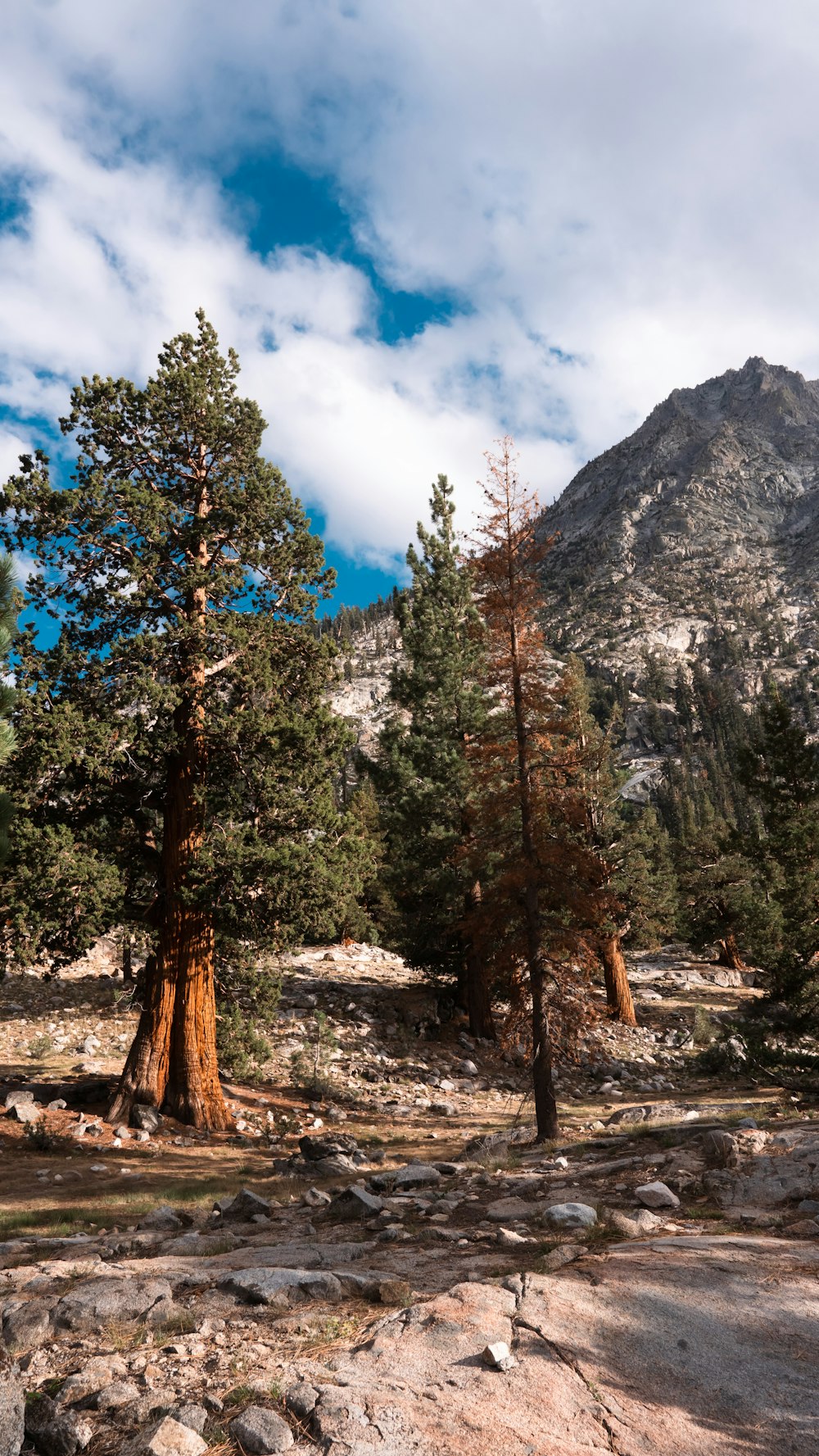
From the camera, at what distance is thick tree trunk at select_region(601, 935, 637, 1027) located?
25.9m

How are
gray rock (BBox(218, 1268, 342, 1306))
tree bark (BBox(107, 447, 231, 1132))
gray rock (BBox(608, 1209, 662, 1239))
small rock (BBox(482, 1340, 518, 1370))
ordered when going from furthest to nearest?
tree bark (BBox(107, 447, 231, 1132))
gray rock (BBox(608, 1209, 662, 1239))
gray rock (BBox(218, 1268, 342, 1306))
small rock (BBox(482, 1340, 518, 1370))

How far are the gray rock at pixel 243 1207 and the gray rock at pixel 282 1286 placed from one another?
319 cm

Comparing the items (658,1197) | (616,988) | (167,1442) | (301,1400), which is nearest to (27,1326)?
(167,1442)

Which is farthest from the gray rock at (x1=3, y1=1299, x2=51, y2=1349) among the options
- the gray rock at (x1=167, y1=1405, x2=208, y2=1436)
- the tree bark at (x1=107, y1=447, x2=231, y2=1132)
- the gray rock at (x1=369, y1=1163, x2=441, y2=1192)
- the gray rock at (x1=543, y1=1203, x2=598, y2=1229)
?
the tree bark at (x1=107, y1=447, x2=231, y2=1132)

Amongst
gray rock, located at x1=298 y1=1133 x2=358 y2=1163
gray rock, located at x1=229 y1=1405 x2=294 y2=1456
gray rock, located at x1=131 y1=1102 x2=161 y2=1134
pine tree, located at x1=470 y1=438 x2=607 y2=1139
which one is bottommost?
gray rock, located at x1=298 y1=1133 x2=358 y2=1163

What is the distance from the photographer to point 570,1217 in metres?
6.57

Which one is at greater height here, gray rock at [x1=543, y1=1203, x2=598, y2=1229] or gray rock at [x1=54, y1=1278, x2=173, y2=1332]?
gray rock at [x1=54, y1=1278, x2=173, y2=1332]

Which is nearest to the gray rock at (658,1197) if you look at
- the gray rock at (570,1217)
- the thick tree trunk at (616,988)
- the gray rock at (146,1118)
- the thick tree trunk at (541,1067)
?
the gray rock at (570,1217)

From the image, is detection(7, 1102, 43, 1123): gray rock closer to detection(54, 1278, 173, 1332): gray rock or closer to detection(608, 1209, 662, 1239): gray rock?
detection(54, 1278, 173, 1332): gray rock

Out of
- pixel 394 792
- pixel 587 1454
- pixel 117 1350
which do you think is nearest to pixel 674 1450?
pixel 587 1454

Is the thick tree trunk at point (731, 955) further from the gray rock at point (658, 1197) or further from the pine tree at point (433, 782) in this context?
the gray rock at point (658, 1197)

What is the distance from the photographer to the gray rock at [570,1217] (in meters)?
6.47

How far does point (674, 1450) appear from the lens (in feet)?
10.3

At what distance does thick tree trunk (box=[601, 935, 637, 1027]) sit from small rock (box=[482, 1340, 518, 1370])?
23184mm
